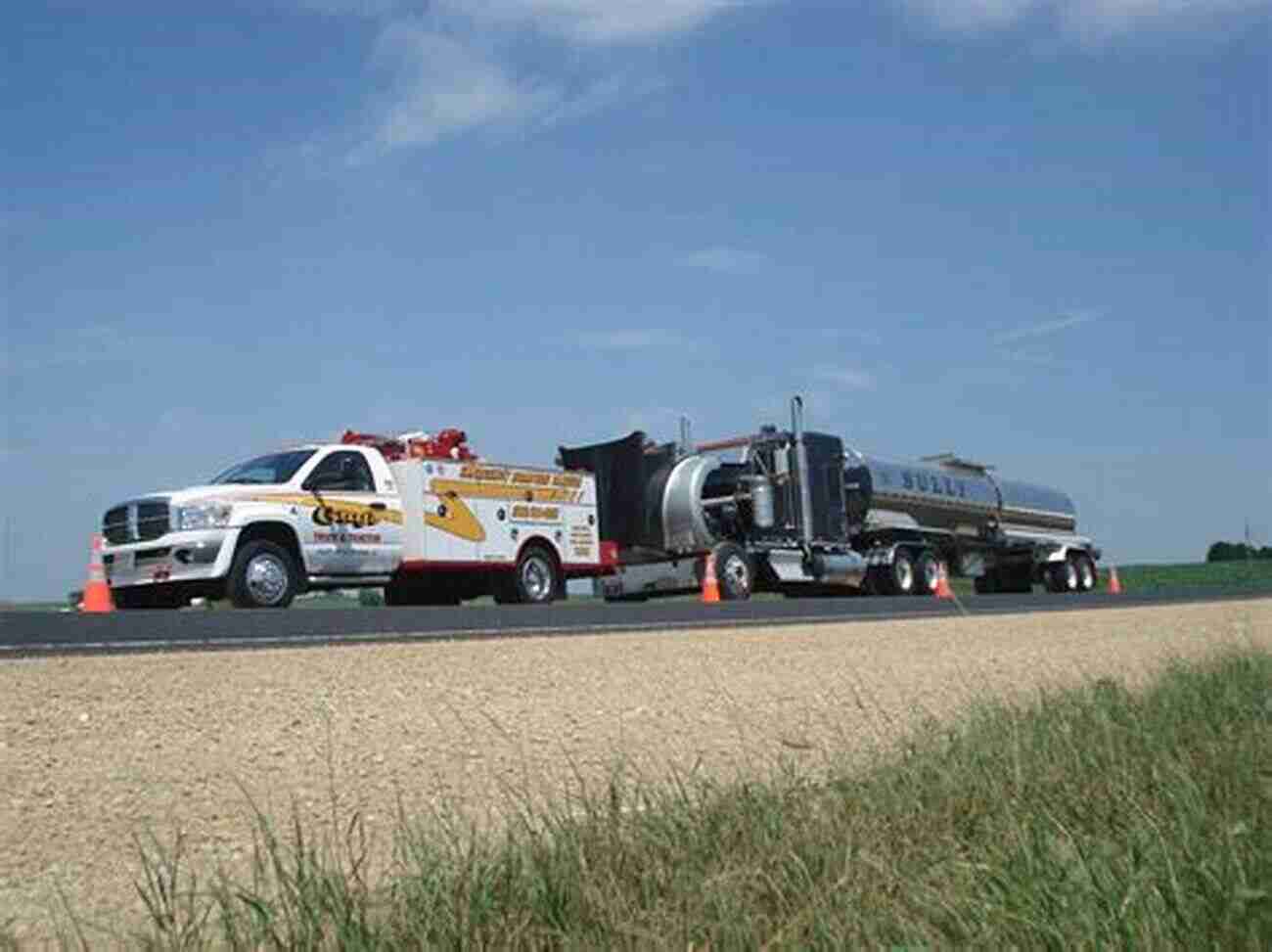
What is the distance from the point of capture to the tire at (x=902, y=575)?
30203 mm

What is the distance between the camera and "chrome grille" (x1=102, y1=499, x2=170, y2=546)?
18.5m

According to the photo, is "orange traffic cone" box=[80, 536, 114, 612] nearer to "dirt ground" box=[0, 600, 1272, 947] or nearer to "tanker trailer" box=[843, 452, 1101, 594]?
"dirt ground" box=[0, 600, 1272, 947]

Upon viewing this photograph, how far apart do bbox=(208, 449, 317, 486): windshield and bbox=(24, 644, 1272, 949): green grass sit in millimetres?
12006

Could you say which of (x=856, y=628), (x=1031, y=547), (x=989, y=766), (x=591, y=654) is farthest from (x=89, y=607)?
(x=1031, y=547)

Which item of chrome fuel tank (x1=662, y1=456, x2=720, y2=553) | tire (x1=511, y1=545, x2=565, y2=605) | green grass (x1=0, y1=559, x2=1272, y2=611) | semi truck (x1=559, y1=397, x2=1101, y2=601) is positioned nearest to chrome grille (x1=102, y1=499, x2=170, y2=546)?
tire (x1=511, y1=545, x2=565, y2=605)

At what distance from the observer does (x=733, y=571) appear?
26250 mm

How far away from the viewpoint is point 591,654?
14961 mm

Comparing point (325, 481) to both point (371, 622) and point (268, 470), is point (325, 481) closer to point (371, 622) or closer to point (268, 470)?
point (268, 470)

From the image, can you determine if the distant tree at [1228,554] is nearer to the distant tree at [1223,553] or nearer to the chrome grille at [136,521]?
the distant tree at [1223,553]

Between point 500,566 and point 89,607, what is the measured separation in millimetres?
6517

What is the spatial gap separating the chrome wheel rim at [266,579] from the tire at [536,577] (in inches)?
194

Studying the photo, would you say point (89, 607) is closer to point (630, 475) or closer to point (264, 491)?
point (264, 491)

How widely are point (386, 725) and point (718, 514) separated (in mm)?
16689

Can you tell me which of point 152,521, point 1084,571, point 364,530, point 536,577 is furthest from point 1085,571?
point 152,521
